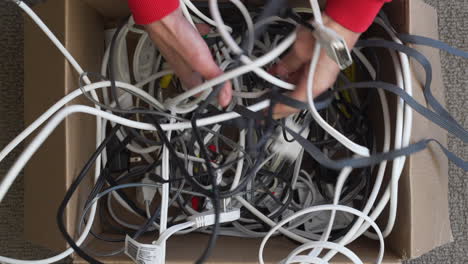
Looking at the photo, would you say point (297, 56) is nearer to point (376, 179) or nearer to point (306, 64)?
point (306, 64)

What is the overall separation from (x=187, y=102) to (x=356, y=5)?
10.6 inches

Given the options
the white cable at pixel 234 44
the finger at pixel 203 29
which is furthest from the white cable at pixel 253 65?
the finger at pixel 203 29

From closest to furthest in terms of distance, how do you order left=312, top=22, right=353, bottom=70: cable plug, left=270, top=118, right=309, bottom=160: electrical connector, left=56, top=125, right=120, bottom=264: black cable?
left=312, top=22, right=353, bottom=70: cable plug
left=56, top=125, right=120, bottom=264: black cable
left=270, top=118, right=309, bottom=160: electrical connector

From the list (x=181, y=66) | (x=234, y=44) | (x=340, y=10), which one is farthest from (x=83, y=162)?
(x=340, y=10)

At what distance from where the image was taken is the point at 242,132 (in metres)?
0.59

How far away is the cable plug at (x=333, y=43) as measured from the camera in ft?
1.28

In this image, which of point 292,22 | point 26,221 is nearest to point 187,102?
point 292,22

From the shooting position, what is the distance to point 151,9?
1.45ft

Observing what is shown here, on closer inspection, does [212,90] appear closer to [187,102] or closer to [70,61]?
[187,102]

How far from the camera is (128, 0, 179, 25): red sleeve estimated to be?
1.44 ft

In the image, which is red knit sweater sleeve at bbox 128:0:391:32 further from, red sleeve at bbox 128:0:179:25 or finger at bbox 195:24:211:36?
finger at bbox 195:24:211:36

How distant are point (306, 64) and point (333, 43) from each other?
9cm

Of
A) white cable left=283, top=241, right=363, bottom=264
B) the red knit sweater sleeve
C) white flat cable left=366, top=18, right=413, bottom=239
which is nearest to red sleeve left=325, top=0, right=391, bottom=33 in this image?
the red knit sweater sleeve

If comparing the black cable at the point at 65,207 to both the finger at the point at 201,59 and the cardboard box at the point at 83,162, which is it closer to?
the cardboard box at the point at 83,162
